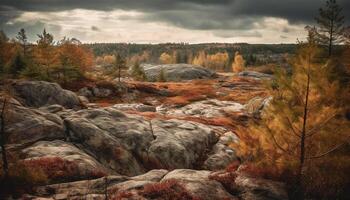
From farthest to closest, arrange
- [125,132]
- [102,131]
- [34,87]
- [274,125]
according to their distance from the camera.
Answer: [34,87]
[125,132]
[102,131]
[274,125]

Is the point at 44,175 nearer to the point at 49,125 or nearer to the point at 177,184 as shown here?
the point at 177,184

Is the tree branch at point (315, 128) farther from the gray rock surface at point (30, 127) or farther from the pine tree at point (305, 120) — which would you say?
the gray rock surface at point (30, 127)

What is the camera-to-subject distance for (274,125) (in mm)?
16453

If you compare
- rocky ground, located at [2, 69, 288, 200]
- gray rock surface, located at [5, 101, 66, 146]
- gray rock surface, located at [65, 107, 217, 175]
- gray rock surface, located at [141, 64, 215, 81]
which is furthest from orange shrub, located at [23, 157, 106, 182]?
gray rock surface, located at [141, 64, 215, 81]

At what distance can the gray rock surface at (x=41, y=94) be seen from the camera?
145 ft

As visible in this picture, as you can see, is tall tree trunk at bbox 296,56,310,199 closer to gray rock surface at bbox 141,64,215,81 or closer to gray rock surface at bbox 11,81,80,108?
gray rock surface at bbox 11,81,80,108

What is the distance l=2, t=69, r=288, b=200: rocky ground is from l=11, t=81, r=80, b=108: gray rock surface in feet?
0.41

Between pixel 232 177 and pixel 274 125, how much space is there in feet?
12.7

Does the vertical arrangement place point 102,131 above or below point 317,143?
below

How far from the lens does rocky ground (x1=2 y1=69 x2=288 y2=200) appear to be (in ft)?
54.0

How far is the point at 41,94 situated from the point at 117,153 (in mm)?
24420

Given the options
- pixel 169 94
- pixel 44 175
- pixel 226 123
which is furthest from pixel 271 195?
pixel 169 94

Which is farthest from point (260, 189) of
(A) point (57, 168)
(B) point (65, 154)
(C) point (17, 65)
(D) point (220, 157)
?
(C) point (17, 65)

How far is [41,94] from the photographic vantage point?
46344 millimetres
